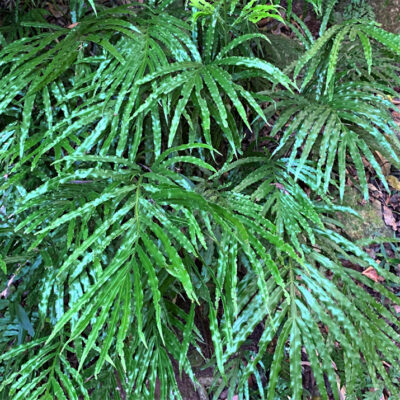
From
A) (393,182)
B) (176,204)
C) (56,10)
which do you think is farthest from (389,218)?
(56,10)

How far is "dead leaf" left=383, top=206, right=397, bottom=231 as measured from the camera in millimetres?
1483

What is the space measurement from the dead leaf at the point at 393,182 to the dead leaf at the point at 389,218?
11 cm

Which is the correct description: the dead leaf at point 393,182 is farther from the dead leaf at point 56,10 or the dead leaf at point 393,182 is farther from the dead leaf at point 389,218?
the dead leaf at point 56,10

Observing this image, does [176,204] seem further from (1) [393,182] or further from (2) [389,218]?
(1) [393,182]

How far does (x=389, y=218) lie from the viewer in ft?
4.93

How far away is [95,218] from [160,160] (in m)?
0.18

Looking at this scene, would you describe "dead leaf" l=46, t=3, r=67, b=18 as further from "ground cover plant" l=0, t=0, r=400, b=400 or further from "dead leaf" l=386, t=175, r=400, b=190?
"dead leaf" l=386, t=175, r=400, b=190

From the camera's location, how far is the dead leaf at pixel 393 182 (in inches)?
62.2

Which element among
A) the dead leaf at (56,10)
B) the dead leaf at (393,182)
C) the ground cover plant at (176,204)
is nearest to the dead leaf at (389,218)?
the dead leaf at (393,182)

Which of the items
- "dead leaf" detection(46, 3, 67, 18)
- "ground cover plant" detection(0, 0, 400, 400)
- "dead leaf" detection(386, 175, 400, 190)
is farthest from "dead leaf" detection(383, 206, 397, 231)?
"dead leaf" detection(46, 3, 67, 18)

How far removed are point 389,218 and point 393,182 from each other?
0.59ft

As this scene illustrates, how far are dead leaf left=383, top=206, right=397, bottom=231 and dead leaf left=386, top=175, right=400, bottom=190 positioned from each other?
0.11 meters

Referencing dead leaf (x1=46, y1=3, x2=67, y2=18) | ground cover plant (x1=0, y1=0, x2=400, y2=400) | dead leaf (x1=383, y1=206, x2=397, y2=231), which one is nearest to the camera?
ground cover plant (x1=0, y1=0, x2=400, y2=400)

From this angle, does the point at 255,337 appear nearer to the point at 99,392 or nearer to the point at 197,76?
the point at 99,392
